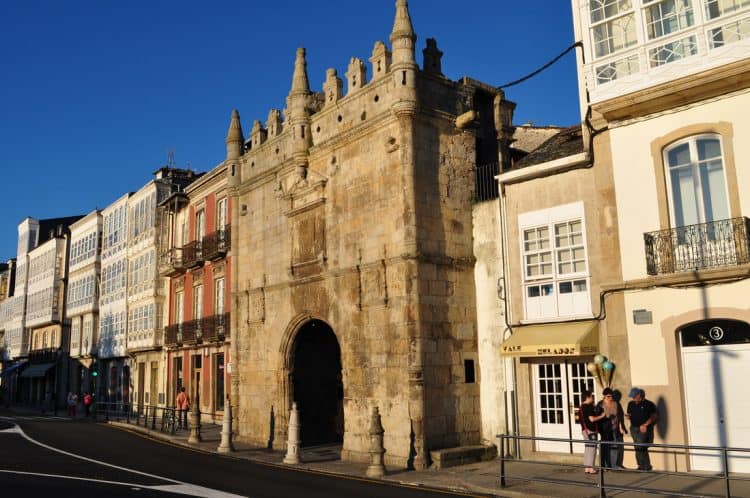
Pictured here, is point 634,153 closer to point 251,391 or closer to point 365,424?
point 365,424

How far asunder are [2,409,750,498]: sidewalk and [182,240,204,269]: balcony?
1304cm

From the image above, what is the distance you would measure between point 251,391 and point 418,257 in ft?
28.6

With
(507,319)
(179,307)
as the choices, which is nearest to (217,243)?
(179,307)

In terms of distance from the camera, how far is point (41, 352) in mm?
52438

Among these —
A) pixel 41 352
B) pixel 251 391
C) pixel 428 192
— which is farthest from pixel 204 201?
pixel 41 352

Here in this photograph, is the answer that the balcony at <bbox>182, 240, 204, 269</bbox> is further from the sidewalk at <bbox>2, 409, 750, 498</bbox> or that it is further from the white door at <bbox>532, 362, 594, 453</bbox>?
the white door at <bbox>532, 362, 594, 453</bbox>

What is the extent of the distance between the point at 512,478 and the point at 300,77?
13.1 m

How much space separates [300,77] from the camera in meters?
19.8

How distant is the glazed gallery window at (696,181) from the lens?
12625mm

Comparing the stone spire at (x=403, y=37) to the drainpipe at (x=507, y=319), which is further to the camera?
the stone spire at (x=403, y=37)

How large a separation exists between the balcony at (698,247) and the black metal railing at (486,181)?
15.8 ft

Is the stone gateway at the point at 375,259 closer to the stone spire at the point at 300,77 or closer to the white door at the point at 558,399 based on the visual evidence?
the stone spire at the point at 300,77

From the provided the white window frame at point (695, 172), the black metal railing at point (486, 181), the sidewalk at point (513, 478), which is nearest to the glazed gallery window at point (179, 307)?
the sidewalk at point (513, 478)

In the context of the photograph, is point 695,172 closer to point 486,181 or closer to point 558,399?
point 486,181
